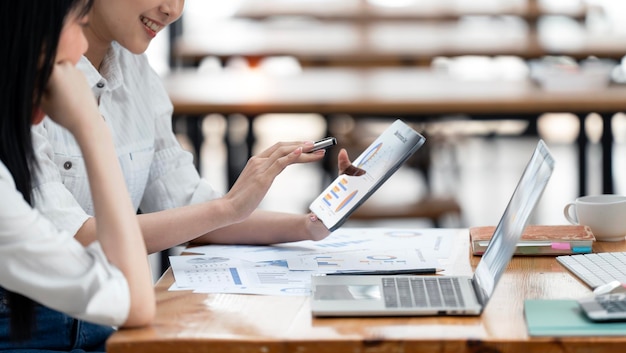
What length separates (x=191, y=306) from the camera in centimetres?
142

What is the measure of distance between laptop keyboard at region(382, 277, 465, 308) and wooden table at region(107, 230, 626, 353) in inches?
1.6

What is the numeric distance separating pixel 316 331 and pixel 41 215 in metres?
0.39

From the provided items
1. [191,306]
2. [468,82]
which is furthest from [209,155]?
[191,306]

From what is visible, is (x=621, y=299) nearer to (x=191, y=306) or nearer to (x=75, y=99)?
(x=191, y=306)

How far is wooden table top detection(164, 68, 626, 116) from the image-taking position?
3428mm

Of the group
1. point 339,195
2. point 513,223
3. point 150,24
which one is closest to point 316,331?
point 513,223

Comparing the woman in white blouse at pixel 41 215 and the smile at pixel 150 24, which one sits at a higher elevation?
the smile at pixel 150 24

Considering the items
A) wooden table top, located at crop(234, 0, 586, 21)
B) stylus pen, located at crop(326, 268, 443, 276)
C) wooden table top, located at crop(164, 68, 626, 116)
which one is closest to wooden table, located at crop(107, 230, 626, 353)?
stylus pen, located at crop(326, 268, 443, 276)

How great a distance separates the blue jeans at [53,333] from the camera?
1.61 metres

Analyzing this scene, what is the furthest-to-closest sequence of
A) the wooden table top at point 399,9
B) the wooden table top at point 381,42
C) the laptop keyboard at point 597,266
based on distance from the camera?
the wooden table top at point 399,9
the wooden table top at point 381,42
the laptop keyboard at point 597,266

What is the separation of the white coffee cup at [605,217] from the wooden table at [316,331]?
1.21 ft

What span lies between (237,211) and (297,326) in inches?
17.1

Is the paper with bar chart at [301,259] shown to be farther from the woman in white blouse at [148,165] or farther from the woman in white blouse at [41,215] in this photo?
the woman in white blouse at [41,215]

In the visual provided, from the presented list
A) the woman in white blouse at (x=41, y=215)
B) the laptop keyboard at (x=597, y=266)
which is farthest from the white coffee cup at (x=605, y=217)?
the woman in white blouse at (x=41, y=215)
